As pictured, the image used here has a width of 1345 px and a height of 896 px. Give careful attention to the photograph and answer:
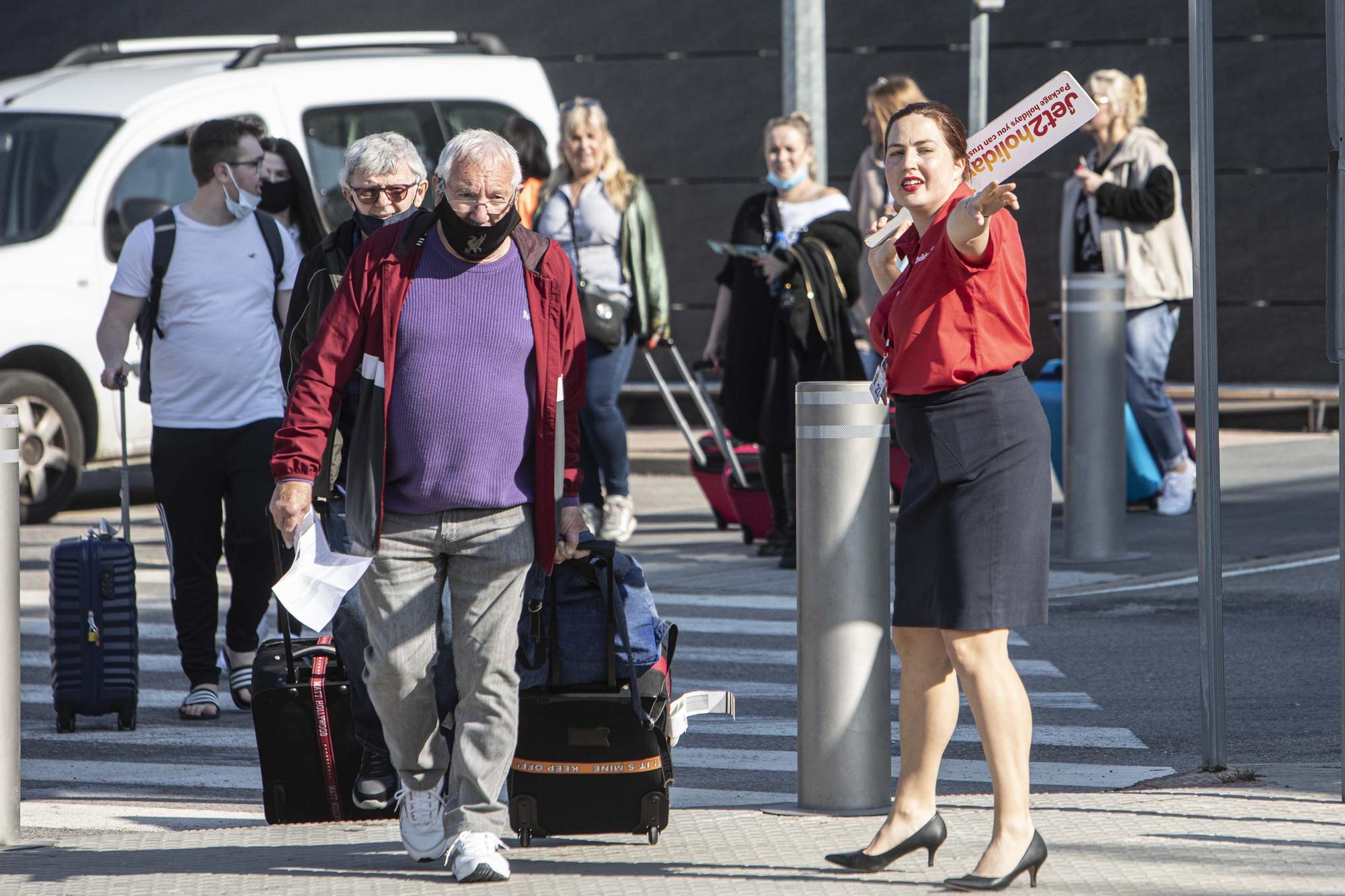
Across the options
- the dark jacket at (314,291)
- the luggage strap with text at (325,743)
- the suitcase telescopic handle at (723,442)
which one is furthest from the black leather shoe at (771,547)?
the luggage strap with text at (325,743)

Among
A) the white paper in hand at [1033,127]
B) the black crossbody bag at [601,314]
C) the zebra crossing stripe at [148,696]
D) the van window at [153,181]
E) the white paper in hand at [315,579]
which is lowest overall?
the zebra crossing stripe at [148,696]

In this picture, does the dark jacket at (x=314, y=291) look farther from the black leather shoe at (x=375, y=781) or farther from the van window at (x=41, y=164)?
the van window at (x=41, y=164)

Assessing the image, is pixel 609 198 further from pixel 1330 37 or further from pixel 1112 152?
pixel 1330 37

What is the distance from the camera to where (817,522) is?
5.08 meters

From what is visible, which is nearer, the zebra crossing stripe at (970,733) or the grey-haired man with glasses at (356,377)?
the grey-haired man with glasses at (356,377)

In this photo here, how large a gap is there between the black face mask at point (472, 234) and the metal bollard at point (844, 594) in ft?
3.08

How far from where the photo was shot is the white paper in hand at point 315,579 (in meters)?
4.50

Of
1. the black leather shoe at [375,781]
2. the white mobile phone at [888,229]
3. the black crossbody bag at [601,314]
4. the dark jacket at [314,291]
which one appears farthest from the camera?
the black crossbody bag at [601,314]

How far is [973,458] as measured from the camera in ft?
14.2

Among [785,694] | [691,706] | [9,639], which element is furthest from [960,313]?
[785,694]

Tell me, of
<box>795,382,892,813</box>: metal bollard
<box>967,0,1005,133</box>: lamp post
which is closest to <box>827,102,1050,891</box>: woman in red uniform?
<box>795,382,892,813</box>: metal bollard

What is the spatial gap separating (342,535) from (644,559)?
456 centimetres

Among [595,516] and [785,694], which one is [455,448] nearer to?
[785,694]

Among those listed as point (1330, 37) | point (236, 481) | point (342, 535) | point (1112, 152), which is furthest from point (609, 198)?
point (1330, 37)
